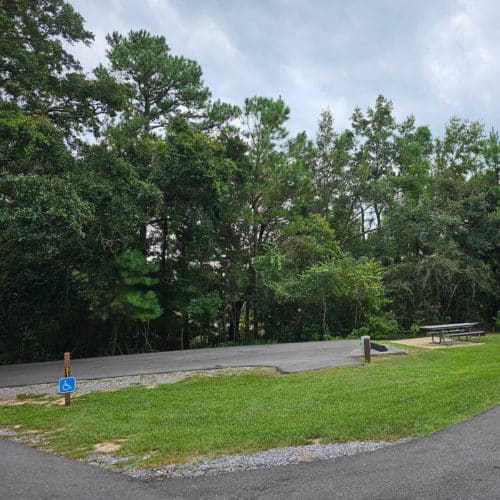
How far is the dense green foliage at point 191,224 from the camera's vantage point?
11539 millimetres

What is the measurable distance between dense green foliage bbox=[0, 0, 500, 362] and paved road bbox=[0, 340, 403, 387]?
2749 millimetres

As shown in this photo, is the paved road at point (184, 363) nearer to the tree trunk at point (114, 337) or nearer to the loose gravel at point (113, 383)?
the loose gravel at point (113, 383)

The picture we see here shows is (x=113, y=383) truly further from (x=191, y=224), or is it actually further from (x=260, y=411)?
(x=191, y=224)

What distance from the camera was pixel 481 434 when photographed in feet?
14.2

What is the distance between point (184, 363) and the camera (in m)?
10.5

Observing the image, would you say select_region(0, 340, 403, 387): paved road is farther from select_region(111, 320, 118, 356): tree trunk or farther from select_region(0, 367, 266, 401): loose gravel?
select_region(111, 320, 118, 356): tree trunk

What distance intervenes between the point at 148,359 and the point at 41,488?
27.7ft

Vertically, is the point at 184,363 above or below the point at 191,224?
below

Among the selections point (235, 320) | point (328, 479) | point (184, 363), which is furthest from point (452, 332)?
point (328, 479)

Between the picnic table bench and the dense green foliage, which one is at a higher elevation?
the dense green foliage

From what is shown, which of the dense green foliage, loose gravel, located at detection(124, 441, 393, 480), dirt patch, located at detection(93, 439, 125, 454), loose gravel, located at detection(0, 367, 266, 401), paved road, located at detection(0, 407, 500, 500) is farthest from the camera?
the dense green foliage

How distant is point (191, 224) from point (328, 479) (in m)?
13.1

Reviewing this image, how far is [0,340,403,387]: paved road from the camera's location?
920 cm

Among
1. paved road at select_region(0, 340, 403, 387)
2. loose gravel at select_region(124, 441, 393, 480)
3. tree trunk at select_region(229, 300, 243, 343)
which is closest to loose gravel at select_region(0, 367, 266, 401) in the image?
paved road at select_region(0, 340, 403, 387)
